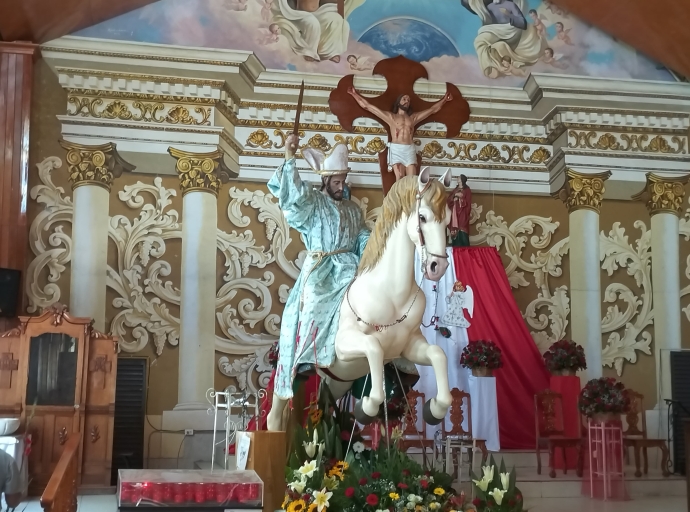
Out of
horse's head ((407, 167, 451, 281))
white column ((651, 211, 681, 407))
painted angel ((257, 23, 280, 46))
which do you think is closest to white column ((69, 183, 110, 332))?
painted angel ((257, 23, 280, 46))

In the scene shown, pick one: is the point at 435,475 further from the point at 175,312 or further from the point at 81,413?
the point at 175,312

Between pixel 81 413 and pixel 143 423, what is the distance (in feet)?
4.11

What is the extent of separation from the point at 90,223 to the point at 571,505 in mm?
5660

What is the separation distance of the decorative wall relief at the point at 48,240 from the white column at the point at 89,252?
0.36ft

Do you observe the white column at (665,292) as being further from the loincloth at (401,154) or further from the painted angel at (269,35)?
the painted angel at (269,35)

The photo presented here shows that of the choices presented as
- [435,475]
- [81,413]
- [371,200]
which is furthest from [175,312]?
[435,475]

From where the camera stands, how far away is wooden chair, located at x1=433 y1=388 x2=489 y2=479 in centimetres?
703

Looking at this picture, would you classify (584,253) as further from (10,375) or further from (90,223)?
(10,375)

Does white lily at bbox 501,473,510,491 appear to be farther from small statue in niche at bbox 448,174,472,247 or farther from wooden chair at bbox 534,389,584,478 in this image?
small statue in niche at bbox 448,174,472,247

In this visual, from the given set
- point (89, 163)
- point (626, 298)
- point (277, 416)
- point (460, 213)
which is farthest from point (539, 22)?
point (277, 416)

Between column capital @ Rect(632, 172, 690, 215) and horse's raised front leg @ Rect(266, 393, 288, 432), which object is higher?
column capital @ Rect(632, 172, 690, 215)

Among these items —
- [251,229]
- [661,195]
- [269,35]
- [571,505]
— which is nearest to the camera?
[571,505]

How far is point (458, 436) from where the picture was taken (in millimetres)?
7527

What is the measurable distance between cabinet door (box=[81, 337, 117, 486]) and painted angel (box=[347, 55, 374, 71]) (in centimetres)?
435
